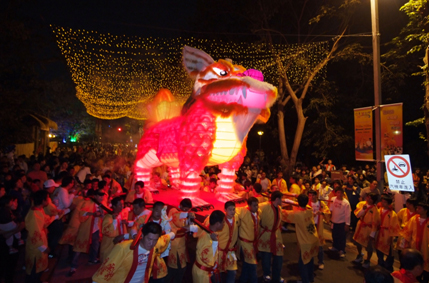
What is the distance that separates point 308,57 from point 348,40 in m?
2.20

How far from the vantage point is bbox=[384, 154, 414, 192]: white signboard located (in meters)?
4.61

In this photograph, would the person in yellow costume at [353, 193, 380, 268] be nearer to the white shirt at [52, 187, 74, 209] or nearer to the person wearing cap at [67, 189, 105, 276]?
the person wearing cap at [67, 189, 105, 276]

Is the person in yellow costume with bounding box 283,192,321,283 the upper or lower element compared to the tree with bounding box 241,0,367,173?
lower

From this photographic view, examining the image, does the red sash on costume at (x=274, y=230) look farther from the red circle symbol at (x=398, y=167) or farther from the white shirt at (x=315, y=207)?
the red circle symbol at (x=398, y=167)

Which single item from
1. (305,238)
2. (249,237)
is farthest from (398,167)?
(249,237)

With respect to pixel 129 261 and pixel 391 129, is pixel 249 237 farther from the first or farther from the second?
pixel 391 129

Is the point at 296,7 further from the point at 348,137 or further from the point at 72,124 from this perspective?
the point at 72,124

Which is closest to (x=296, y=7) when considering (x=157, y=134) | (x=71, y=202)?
(x=157, y=134)

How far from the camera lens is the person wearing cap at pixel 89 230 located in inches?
166

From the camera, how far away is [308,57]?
11.8 m

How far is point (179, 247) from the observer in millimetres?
3564

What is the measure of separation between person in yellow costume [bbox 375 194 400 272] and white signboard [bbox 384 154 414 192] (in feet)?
1.36

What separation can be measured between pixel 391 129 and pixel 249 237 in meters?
4.55

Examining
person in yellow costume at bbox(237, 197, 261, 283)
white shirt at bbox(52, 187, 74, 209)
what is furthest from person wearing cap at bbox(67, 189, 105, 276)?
person in yellow costume at bbox(237, 197, 261, 283)
